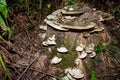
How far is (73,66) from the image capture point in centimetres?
365

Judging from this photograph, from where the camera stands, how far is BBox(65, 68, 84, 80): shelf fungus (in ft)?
11.2

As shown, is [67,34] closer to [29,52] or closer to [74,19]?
[74,19]

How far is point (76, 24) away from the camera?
12.5 feet

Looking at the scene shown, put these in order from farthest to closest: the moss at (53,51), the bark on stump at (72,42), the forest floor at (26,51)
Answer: the moss at (53,51), the bark on stump at (72,42), the forest floor at (26,51)

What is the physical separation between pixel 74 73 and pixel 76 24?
3.02ft

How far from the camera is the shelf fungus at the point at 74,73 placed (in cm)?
340

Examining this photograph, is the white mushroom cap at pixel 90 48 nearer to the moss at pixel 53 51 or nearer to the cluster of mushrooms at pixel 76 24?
the cluster of mushrooms at pixel 76 24

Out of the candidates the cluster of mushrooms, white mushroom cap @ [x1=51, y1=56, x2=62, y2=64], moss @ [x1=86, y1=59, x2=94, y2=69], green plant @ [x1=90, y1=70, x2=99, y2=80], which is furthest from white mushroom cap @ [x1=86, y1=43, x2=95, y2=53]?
white mushroom cap @ [x1=51, y1=56, x2=62, y2=64]

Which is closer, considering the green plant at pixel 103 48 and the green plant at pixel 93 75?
the green plant at pixel 93 75

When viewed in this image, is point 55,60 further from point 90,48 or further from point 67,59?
point 90,48

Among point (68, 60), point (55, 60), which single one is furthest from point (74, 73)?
point (55, 60)

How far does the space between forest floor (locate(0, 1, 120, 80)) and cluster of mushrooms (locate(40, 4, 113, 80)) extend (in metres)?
0.19

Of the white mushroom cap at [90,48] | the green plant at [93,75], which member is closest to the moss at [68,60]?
the white mushroom cap at [90,48]

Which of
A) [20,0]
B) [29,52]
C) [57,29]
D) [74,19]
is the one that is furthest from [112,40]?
[20,0]
